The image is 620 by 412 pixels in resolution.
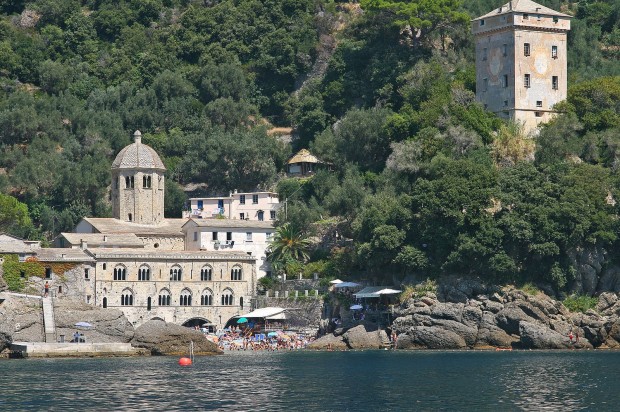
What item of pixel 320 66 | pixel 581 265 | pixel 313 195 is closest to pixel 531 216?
pixel 581 265

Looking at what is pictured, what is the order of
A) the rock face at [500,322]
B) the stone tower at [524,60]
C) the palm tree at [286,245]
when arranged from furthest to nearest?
the palm tree at [286,245] → the stone tower at [524,60] → the rock face at [500,322]

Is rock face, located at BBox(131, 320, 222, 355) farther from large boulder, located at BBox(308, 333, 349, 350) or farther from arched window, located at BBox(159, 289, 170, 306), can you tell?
arched window, located at BBox(159, 289, 170, 306)

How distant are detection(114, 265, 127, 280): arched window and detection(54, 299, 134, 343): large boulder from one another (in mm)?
6758

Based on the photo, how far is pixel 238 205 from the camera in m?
128

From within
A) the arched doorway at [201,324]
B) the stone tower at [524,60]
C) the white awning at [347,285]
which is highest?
the stone tower at [524,60]

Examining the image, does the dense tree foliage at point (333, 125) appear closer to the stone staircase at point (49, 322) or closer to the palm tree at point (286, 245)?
the palm tree at point (286, 245)

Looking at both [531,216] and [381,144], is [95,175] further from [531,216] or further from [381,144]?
[531,216]

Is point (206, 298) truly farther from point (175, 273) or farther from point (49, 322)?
point (49, 322)

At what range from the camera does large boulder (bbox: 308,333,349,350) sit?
10706 centimetres

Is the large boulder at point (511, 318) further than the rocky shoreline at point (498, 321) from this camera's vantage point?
Yes

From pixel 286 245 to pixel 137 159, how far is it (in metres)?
13.6

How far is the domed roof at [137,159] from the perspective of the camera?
122 m

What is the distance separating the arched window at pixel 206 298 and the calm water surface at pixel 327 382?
15784 mm

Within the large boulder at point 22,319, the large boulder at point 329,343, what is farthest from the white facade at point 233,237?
the large boulder at point 22,319
